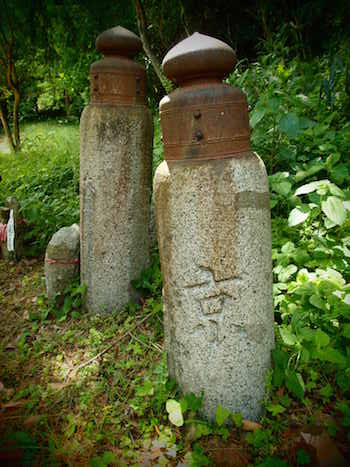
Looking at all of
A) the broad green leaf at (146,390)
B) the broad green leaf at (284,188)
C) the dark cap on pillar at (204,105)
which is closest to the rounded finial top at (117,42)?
the dark cap on pillar at (204,105)

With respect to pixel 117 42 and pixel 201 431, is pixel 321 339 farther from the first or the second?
pixel 117 42

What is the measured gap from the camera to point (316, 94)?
317 centimetres

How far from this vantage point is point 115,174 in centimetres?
229

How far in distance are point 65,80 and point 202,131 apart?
821 cm

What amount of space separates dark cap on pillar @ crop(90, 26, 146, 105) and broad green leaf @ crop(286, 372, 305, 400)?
5.96 ft

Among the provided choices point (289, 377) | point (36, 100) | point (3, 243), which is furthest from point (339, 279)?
point (36, 100)

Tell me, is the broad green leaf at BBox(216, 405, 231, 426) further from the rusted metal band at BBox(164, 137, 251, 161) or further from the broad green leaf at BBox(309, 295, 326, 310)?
the rusted metal band at BBox(164, 137, 251, 161)

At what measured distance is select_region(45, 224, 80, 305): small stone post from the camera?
101 inches

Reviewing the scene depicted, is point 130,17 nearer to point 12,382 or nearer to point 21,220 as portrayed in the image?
point 21,220

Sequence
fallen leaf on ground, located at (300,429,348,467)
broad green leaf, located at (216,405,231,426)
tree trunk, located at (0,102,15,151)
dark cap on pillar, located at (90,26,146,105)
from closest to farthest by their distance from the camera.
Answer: fallen leaf on ground, located at (300,429,348,467), broad green leaf, located at (216,405,231,426), dark cap on pillar, located at (90,26,146,105), tree trunk, located at (0,102,15,151)

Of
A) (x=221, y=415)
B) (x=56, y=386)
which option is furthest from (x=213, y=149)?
(x=56, y=386)

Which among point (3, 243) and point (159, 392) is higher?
point (3, 243)

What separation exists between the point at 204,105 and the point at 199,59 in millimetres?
167

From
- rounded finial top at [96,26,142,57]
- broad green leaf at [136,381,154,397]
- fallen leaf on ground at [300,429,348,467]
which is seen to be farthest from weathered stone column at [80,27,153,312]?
fallen leaf on ground at [300,429,348,467]
